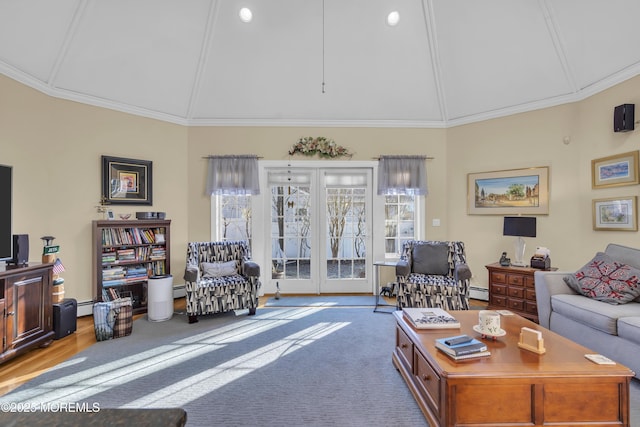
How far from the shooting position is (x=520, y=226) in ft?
13.5

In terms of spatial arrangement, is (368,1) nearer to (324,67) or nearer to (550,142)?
(324,67)

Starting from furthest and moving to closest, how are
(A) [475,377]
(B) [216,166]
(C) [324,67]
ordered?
1. (B) [216,166]
2. (C) [324,67]
3. (A) [475,377]

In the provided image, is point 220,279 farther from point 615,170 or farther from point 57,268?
point 615,170

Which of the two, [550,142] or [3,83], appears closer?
[3,83]

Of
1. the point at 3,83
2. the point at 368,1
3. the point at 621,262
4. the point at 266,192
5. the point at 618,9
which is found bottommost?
the point at 621,262

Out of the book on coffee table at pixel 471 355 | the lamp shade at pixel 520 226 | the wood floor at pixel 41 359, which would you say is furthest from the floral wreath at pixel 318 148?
the book on coffee table at pixel 471 355

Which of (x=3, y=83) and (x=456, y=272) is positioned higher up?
(x=3, y=83)

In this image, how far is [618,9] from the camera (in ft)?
10.8

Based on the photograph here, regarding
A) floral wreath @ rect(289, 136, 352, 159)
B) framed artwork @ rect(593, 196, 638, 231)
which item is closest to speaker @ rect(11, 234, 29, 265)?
floral wreath @ rect(289, 136, 352, 159)

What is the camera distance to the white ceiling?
3.60 m

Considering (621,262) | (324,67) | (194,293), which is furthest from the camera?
(324,67)

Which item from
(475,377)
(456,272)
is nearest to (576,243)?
(456,272)

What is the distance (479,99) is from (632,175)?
2.12 meters

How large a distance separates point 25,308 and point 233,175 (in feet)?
9.55
